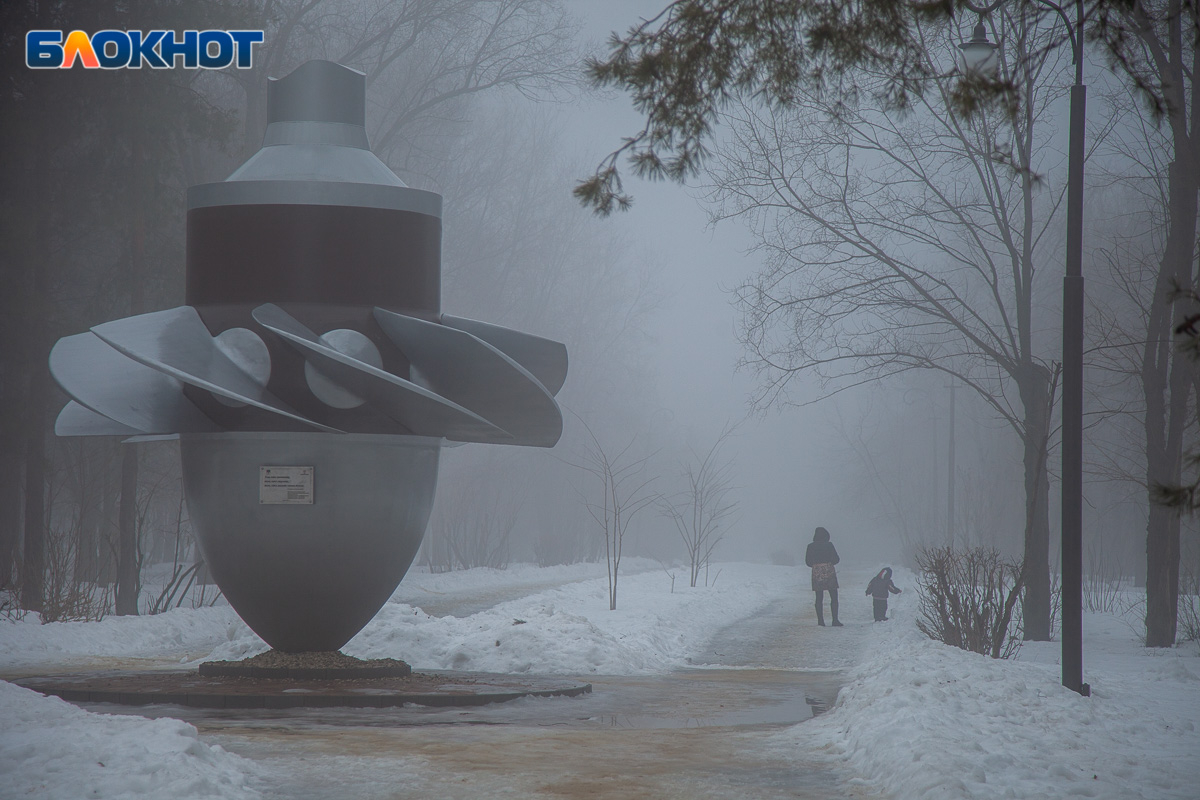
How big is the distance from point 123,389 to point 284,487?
1.70m

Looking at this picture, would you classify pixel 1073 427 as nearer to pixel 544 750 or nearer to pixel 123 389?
pixel 544 750

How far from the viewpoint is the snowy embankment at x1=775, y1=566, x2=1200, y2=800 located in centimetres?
601

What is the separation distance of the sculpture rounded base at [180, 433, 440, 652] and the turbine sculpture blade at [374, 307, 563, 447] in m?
0.67

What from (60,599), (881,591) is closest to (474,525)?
(881,591)

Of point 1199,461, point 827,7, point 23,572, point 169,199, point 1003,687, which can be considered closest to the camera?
point 1199,461

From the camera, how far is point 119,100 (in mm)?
20719

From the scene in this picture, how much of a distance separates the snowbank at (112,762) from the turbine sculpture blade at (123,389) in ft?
12.1

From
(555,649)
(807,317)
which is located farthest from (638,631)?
(807,317)

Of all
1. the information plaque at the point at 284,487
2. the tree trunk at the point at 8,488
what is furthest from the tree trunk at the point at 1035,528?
the tree trunk at the point at 8,488

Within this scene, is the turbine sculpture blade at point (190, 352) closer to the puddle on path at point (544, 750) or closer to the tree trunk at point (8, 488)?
the puddle on path at point (544, 750)

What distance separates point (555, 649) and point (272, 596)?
352cm

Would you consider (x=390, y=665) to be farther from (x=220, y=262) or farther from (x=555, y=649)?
(x=220, y=262)

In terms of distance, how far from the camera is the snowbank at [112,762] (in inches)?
207

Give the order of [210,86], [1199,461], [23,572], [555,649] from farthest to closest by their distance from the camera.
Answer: [210,86] → [23,572] → [555,649] → [1199,461]
